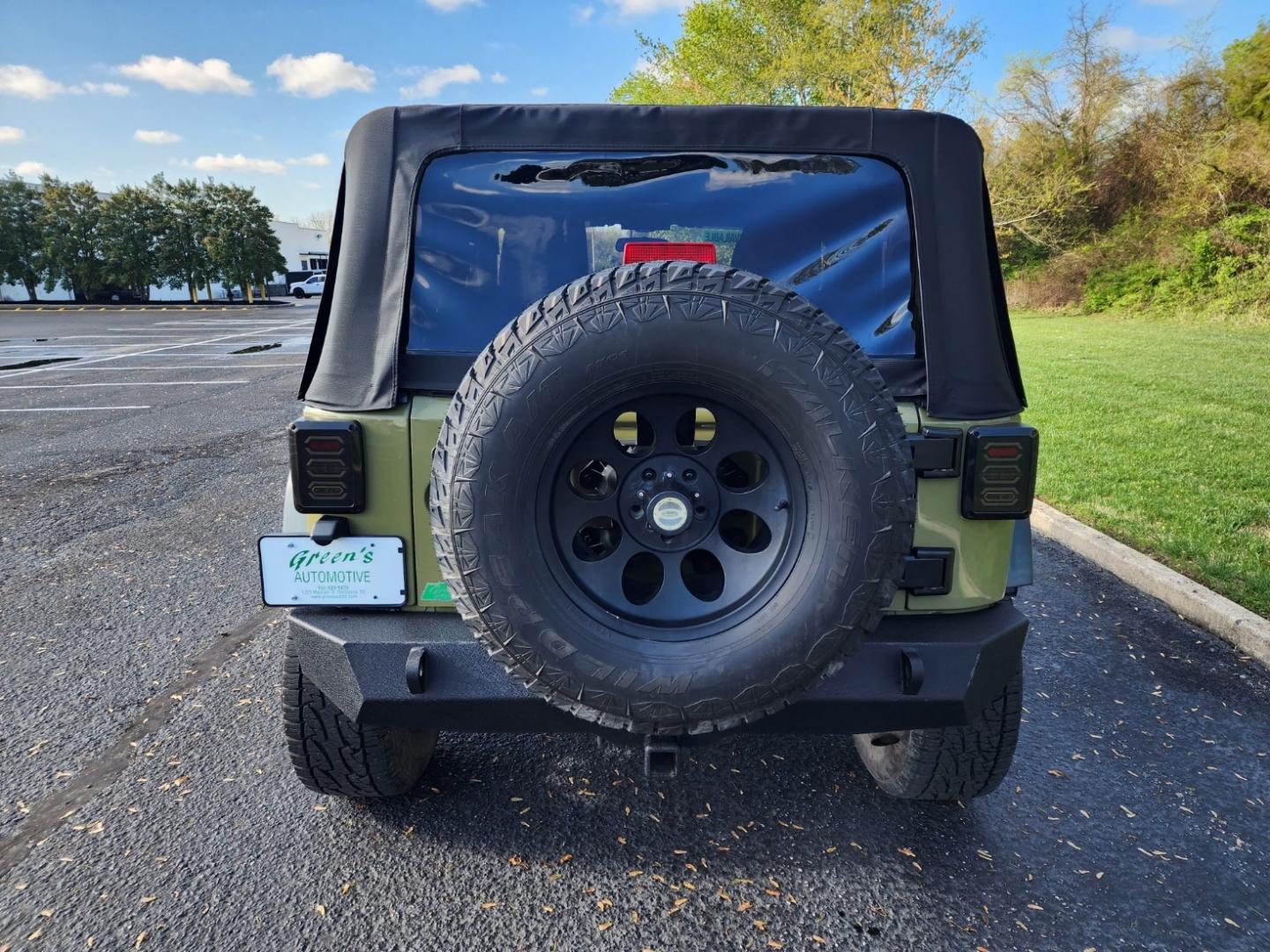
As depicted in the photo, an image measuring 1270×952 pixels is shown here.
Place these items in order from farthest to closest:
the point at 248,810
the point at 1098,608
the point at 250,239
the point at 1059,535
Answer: the point at 250,239 → the point at 1059,535 → the point at 1098,608 → the point at 248,810

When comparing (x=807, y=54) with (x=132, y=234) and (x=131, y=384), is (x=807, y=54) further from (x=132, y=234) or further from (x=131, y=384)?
(x=132, y=234)

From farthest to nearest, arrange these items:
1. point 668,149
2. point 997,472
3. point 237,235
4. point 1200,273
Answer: point 237,235 < point 1200,273 < point 668,149 < point 997,472

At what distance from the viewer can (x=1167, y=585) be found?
429cm

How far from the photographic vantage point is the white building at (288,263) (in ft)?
145

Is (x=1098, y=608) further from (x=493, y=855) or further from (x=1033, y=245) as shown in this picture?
(x=1033, y=245)

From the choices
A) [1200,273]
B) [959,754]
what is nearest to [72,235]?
[1200,273]

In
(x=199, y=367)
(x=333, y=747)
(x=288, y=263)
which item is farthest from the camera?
(x=288, y=263)

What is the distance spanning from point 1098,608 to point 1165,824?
74.9 inches

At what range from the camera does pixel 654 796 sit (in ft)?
8.50

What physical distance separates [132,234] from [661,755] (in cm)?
4876

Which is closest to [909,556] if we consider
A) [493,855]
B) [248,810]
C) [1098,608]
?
[493,855]

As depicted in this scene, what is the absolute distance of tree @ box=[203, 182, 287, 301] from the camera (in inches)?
1686

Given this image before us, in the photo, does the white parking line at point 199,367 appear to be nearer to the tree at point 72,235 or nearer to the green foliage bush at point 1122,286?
the green foliage bush at point 1122,286

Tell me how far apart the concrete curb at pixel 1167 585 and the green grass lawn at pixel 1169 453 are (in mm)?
120
